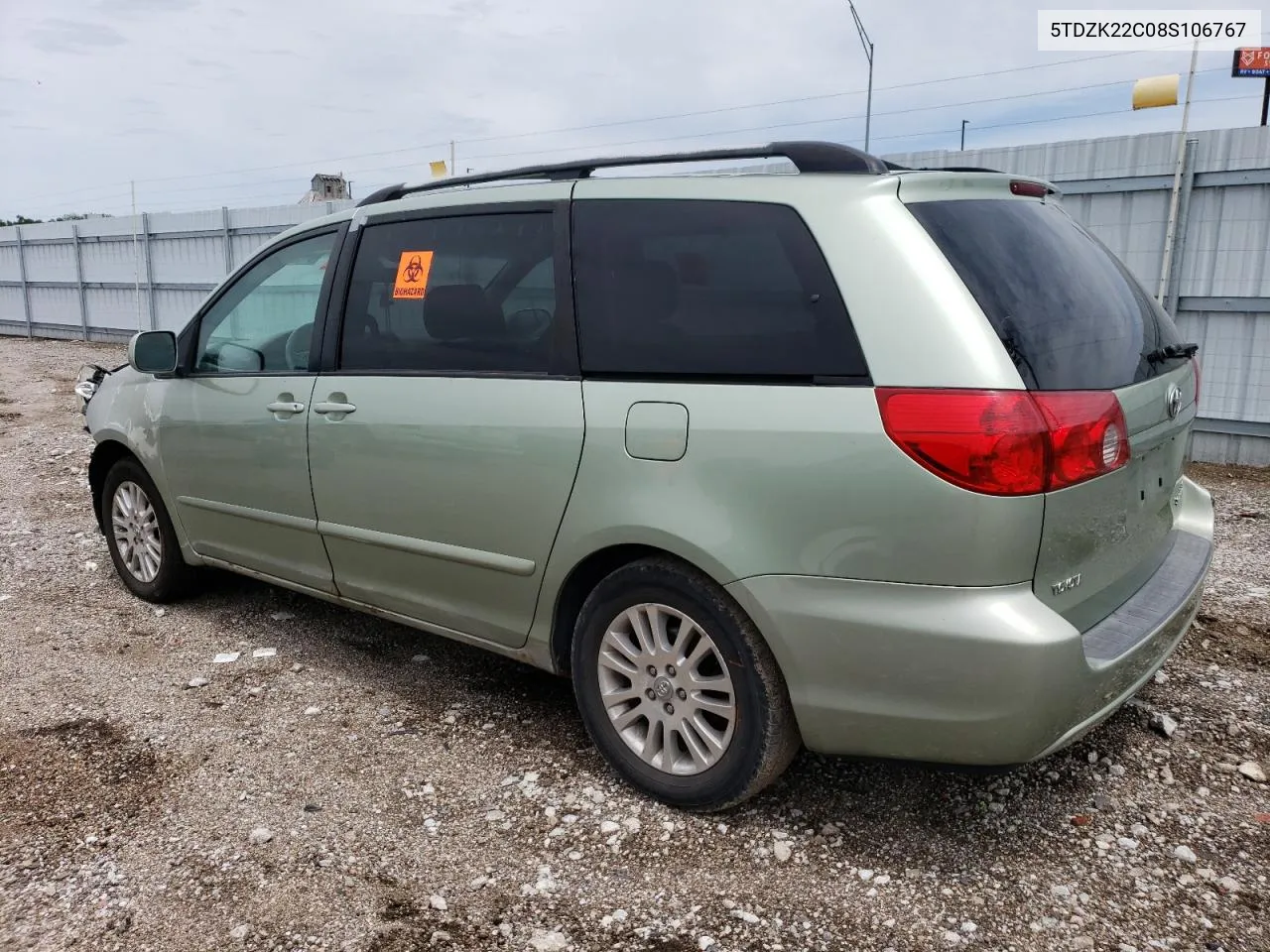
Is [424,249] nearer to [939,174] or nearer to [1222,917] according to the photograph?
[939,174]

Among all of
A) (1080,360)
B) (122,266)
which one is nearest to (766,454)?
(1080,360)

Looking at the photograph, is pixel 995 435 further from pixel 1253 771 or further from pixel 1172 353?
pixel 1253 771

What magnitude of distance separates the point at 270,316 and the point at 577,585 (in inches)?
75.2

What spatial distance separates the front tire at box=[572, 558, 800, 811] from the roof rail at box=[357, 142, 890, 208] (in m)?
1.18

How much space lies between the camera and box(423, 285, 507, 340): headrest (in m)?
3.22

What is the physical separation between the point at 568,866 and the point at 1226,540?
185 inches

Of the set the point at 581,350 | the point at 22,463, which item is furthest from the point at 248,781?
the point at 22,463

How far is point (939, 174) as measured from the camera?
105 inches

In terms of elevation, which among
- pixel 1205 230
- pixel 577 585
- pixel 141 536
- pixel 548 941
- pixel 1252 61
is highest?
pixel 1252 61

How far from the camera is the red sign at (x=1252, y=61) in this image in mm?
10508

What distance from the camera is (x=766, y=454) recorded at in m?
2.51

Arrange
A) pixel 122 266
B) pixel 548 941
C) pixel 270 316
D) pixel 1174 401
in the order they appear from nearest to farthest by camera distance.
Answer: pixel 548 941 → pixel 1174 401 → pixel 270 316 → pixel 122 266

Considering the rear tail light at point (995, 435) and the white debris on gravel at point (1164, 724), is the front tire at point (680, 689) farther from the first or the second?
the white debris on gravel at point (1164, 724)

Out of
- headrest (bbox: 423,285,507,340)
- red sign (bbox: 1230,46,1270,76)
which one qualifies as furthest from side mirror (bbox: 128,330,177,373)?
red sign (bbox: 1230,46,1270,76)
